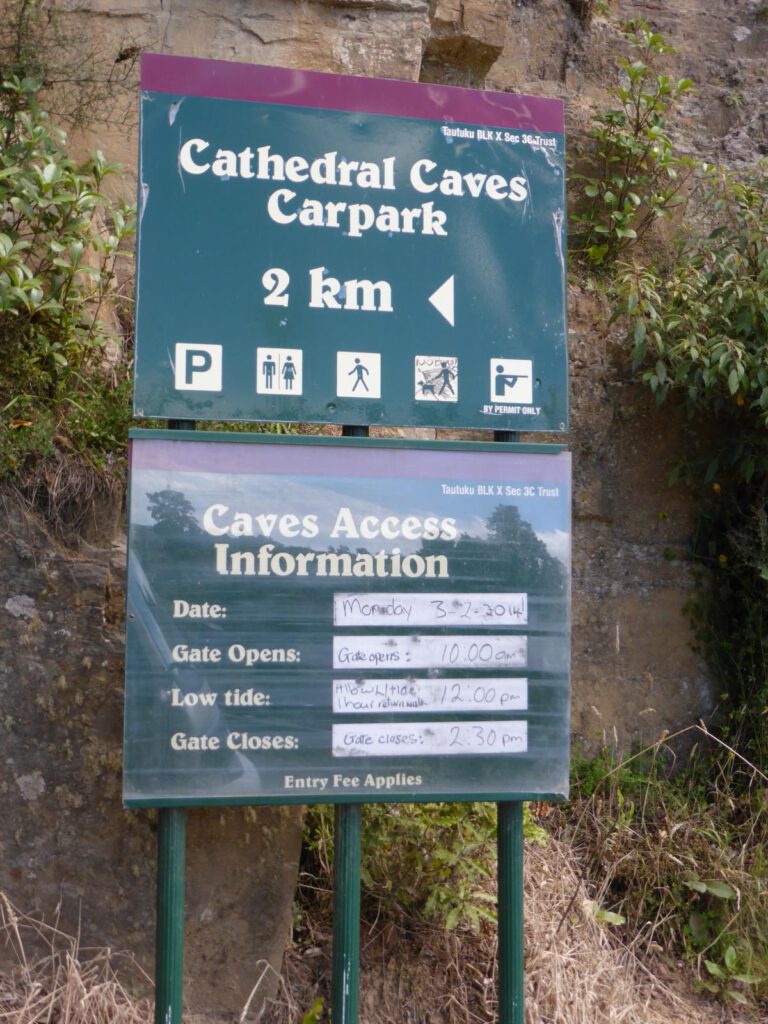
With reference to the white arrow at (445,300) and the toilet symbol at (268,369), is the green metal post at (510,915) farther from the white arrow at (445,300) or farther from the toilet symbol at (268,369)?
the toilet symbol at (268,369)

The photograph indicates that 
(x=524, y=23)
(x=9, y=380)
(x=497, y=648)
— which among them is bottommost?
(x=497, y=648)

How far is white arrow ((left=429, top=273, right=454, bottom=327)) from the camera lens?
313cm

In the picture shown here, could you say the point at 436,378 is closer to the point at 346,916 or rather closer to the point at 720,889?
the point at 346,916

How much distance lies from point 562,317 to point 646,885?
92.5 inches

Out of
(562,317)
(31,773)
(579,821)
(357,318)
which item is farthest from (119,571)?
(579,821)

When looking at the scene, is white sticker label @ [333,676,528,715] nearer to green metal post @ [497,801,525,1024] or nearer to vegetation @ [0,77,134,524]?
green metal post @ [497,801,525,1024]

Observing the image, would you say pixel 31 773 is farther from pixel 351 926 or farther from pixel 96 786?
pixel 351 926

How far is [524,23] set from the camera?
554 cm

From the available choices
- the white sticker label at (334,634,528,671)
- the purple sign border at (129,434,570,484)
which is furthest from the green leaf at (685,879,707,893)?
the purple sign border at (129,434,570,484)

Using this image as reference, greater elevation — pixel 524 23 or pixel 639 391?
pixel 524 23

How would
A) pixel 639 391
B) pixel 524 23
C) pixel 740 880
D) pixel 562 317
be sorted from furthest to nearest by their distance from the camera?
pixel 524 23 < pixel 639 391 < pixel 740 880 < pixel 562 317

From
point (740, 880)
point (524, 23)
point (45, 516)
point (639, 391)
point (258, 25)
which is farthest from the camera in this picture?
point (524, 23)

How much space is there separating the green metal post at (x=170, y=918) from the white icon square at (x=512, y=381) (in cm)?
160

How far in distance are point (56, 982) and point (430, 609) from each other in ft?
5.52
